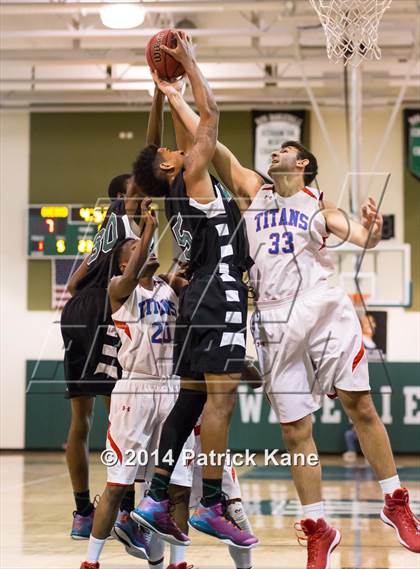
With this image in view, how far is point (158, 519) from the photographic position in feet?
17.6

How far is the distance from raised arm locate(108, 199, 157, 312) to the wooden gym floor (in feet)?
8.22

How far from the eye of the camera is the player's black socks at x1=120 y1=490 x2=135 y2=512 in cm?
676

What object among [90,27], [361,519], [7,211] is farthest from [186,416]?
[7,211]

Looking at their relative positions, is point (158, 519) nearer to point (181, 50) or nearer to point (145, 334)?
point (145, 334)

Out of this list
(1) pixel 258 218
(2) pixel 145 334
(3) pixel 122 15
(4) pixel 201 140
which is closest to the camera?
(4) pixel 201 140

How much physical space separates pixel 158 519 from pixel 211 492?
0.33 meters

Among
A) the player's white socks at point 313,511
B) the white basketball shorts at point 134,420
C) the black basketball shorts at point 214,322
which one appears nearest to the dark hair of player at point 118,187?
the white basketball shorts at point 134,420

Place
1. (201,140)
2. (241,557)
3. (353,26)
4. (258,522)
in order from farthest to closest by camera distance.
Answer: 1. (258,522)
2. (353,26)
3. (241,557)
4. (201,140)

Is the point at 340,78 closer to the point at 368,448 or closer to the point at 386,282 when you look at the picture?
the point at 386,282

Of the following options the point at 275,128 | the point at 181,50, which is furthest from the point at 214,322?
the point at 275,128

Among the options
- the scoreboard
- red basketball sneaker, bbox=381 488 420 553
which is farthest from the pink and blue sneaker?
the scoreboard

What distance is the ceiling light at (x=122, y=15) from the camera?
1181 cm

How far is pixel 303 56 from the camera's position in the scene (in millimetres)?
14359

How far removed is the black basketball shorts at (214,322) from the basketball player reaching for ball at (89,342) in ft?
4.55
